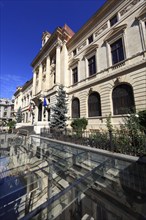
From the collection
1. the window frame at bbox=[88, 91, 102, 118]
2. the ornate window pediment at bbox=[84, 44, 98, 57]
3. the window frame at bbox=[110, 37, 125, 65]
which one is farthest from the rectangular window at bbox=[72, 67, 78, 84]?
the window frame at bbox=[110, 37, 125, 65]

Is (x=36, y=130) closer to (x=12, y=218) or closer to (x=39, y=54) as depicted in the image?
(x=12, y=218)

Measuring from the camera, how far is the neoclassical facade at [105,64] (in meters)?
10.2

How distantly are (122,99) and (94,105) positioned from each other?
11.6ft

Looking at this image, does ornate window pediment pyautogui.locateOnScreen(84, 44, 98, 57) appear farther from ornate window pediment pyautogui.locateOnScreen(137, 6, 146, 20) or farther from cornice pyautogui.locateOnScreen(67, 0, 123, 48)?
ornate window pediment pyautogui.locateOnScreen(137, 6, 146, 20)

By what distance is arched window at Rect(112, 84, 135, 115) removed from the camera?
10408mm

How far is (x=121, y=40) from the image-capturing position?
11.9 meters

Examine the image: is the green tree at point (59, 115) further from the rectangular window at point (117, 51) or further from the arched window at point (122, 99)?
the rectangular window at point (117, 51)

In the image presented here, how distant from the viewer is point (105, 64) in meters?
13.1

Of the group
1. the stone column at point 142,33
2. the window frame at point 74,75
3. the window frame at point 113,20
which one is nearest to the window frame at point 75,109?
the window frame at point 74,75

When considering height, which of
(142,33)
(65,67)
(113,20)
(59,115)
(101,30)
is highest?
(113,20)

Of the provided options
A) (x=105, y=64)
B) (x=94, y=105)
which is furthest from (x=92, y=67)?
(x=94, y=105)

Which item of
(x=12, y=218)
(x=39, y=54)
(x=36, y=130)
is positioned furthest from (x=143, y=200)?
(x=39, y=54)

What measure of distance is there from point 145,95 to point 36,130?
44.5 ft

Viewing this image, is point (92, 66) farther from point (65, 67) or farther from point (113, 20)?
point (65, 67)
